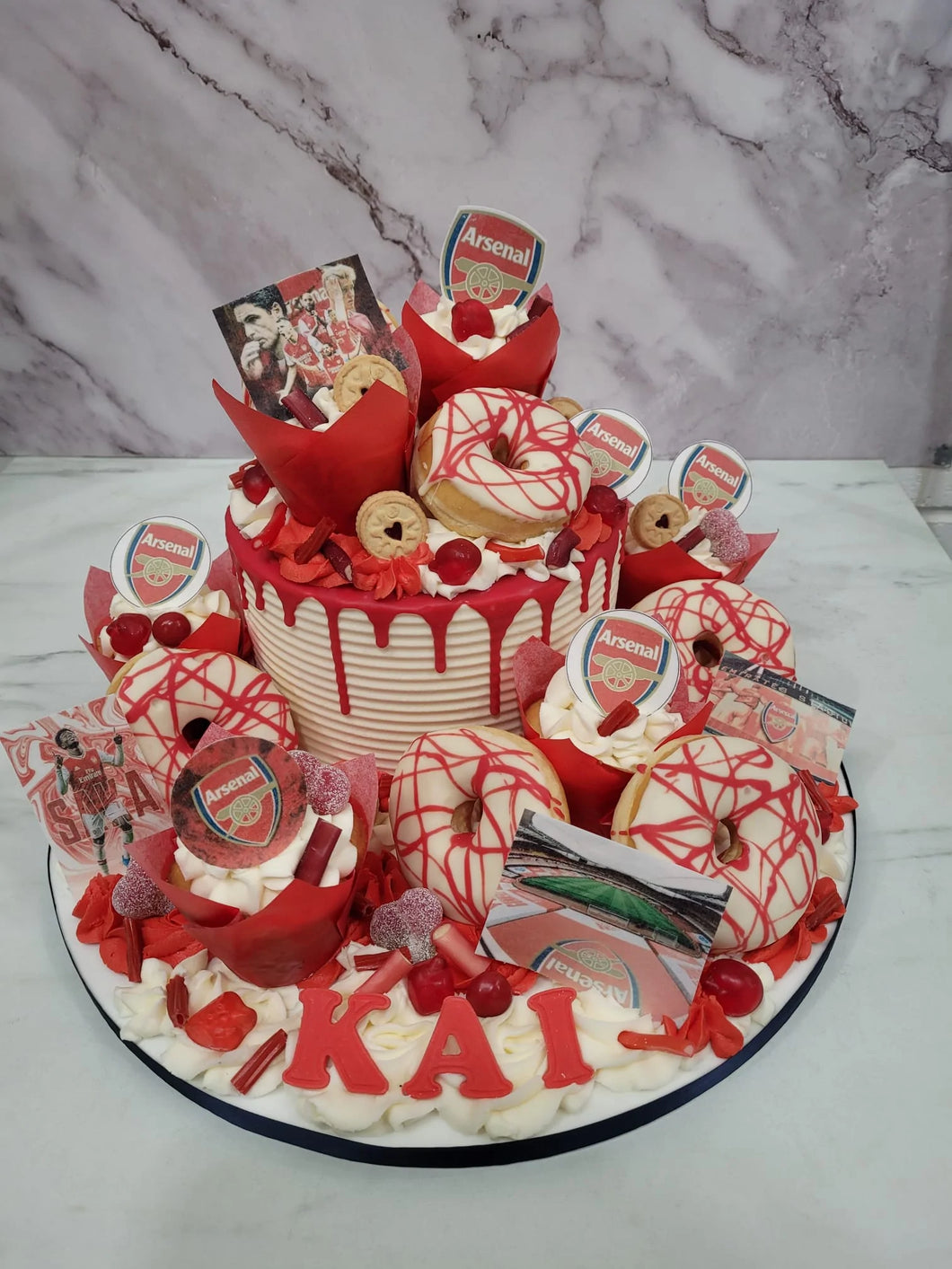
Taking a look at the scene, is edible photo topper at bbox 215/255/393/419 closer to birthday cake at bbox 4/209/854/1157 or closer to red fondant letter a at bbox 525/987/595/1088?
birthday cake at bbox 4/209/854/1157

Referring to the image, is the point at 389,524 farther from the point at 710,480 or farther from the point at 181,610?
the point at 710,480

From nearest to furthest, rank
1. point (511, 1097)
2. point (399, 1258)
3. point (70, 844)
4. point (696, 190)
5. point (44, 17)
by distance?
point (399, 1258), point (511, 1097), point (70, 844), point (44, 17), point (696, 190)

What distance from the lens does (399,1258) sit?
5.48 ft

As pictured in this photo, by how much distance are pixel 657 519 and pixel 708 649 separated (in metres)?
0.42

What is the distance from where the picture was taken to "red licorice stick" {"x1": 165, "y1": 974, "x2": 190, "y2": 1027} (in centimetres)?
192

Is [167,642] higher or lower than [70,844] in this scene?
higher

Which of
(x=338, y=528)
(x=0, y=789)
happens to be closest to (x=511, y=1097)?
(x=338, y=528)

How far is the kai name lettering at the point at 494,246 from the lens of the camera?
97.7 inches

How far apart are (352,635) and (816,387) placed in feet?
8.54

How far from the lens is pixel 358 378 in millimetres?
2230

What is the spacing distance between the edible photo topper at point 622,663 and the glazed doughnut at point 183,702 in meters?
0.69

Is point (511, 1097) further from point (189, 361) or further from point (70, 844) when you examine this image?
point (189, 361)

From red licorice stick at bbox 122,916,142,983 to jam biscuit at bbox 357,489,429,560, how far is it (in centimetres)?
89

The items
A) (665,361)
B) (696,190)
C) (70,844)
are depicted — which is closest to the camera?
(70,844)
